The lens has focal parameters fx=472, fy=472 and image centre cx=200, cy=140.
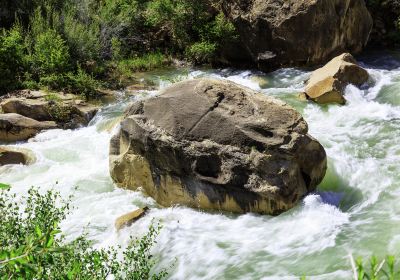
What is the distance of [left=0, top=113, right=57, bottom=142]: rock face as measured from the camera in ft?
35.3

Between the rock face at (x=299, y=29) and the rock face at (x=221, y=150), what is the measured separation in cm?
707

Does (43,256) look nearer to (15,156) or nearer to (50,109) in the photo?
(15,156)

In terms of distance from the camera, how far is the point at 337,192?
290 inches

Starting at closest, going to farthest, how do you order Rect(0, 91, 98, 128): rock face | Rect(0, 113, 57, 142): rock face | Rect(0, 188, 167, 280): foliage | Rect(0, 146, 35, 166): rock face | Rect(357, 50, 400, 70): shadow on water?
1. Rect(0, 188, 167, 280): foliage
2. Rect(0, 146, 35, 166): rock face
3. Rect(0, 113, 57, 142): rock face
4. Rect(0, 91, 98, 128): rock face
5. Rect(357, 50, 400, 70): shadow on water

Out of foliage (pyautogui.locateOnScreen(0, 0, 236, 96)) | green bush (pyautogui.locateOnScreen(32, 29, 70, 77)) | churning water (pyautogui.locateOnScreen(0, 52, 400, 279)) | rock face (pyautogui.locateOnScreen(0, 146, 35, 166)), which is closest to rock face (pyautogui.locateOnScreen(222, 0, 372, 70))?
foliage (pyautogui.locateOnScreen(0, 0, 236, 96))

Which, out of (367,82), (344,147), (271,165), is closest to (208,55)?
(367,82)

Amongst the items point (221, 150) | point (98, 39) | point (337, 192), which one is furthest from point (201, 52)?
point (337, 192)

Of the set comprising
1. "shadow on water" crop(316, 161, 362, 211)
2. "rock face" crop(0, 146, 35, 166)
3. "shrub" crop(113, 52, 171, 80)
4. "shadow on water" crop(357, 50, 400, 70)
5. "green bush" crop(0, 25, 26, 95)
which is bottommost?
"rock face" crop(0, 146, 35, 166)

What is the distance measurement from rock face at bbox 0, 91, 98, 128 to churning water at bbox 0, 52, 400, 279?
571mm

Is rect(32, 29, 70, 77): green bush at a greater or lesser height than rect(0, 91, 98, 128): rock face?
greater

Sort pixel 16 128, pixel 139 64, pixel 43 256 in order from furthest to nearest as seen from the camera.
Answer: pixel 139 64 → pixel 16 128 → pixel 43 256

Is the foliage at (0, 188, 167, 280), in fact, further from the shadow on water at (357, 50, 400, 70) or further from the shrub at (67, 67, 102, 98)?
the shadow on water at (357, 50, 400, 70)

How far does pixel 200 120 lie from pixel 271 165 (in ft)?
4.41

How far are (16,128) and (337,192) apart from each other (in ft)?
24.1
